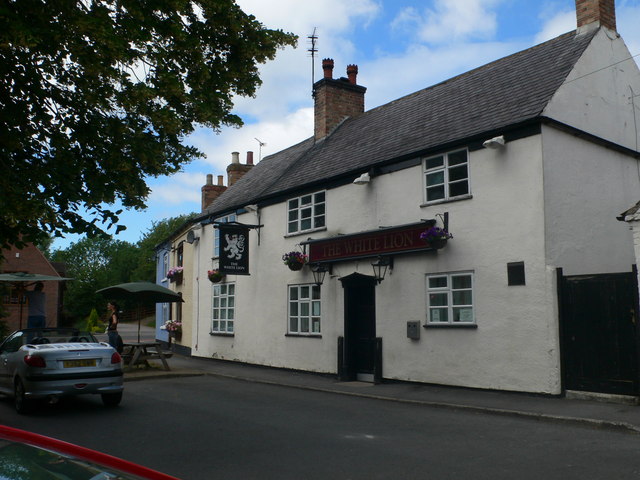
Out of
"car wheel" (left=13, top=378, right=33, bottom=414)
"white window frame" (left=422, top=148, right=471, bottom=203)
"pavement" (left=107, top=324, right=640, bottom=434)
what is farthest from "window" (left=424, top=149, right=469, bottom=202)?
"car wheel" (left=13, top=378, right=33, bottom=414)

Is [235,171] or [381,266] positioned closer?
[381,266]

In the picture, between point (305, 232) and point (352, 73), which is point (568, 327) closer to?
point (305, 232)

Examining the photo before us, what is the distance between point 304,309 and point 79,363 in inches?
324

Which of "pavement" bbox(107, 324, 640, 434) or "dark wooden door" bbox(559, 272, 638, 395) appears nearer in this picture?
"pavement" bbox(107, 324, 640, 434)

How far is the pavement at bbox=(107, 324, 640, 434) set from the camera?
9.20 metres

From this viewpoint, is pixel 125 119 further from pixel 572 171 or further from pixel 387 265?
pixel 572 171

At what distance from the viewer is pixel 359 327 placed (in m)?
15.7

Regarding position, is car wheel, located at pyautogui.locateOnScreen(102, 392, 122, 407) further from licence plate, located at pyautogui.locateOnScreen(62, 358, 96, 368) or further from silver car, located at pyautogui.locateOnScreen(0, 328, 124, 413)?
licence plate, located at pyautogui.locateOnScreen(62, 358, 96, 368)

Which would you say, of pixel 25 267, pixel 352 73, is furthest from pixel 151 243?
pixel 352 73

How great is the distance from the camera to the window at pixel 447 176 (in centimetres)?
1330

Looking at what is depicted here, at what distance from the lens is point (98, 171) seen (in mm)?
9250

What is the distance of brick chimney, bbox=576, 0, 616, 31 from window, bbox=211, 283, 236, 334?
13.5m

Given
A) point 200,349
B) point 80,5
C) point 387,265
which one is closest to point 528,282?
point 387,265

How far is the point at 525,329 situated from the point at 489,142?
3831 mm
